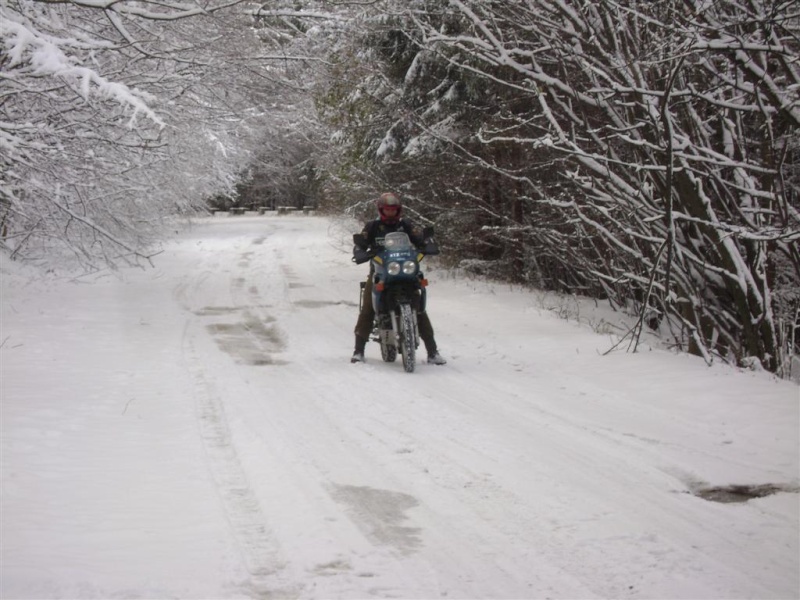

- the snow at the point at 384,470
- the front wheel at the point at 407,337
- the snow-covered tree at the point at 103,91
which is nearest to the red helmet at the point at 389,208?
the front wheel at the point at 407,337

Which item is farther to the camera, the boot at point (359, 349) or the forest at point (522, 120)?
the boot at point (359, 349)

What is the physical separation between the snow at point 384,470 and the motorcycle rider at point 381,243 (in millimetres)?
321

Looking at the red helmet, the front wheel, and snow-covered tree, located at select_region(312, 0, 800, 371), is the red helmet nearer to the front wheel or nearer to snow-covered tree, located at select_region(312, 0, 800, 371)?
the front wheel

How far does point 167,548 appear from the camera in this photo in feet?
14.2

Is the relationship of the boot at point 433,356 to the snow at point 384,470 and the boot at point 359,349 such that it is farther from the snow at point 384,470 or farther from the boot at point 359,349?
the boot at point 359,349

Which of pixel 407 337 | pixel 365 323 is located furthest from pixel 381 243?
pixel 407 337

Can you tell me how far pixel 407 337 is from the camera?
9.23 metres

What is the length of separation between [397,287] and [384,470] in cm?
405

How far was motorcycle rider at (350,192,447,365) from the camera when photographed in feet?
32.0

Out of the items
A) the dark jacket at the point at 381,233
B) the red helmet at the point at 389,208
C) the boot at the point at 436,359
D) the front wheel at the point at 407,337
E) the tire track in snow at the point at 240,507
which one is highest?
the red helmet at the point at 389,208

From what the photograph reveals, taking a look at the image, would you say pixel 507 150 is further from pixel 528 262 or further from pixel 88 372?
pixel 88 372

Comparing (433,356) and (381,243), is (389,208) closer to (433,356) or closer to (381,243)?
(381,243)

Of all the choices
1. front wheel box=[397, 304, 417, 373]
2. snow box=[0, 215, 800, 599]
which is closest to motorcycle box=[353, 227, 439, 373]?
front wheel box=[397, 304, 417, 373]

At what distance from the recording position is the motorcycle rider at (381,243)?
974cm
